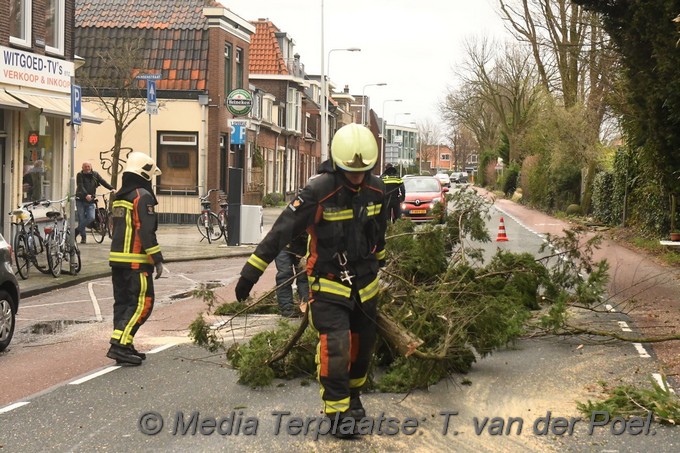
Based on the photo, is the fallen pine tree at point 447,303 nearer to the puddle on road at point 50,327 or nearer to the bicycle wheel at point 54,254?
the puddle on road at point 50,327

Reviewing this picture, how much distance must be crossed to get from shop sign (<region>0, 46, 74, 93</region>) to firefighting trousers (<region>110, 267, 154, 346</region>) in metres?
11.3

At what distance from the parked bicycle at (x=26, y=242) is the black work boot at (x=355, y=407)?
1038cm

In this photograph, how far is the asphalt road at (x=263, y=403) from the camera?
6125 mm

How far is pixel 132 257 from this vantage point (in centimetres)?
884

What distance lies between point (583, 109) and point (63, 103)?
943 inches

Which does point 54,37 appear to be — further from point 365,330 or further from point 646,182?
point 365,330

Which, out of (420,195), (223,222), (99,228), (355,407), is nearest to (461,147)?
(420,195)

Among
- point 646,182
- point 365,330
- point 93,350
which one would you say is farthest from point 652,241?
point 365,330

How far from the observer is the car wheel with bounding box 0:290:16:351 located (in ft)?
31.6

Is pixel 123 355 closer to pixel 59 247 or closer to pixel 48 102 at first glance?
pixel 59 247

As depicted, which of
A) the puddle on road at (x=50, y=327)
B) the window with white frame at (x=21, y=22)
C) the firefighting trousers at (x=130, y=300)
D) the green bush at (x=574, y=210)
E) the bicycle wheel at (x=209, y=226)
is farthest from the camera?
the green bush at (x=574, y=210)

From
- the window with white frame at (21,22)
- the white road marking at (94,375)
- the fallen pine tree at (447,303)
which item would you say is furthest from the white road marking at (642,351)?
the window with white frame at (21,22)

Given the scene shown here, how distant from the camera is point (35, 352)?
31.9 feet

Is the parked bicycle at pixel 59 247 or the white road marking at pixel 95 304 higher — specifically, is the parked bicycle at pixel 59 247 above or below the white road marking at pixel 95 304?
above
